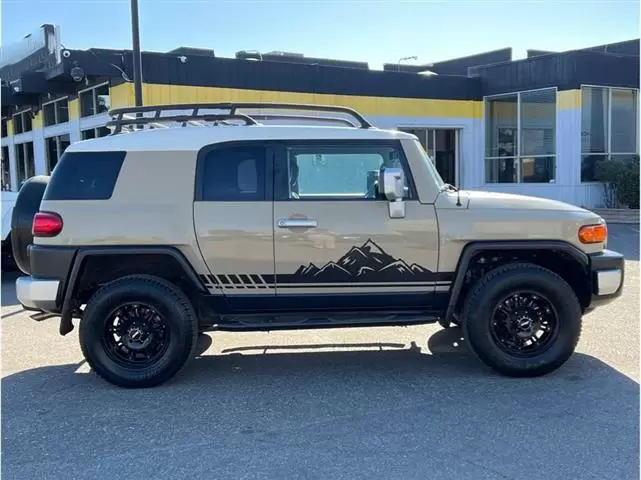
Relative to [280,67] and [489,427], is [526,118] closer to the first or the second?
[280,67]

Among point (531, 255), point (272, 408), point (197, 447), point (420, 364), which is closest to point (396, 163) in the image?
point (531, 255)

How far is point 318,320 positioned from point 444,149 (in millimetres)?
18510

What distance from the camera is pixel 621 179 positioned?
19.1 m

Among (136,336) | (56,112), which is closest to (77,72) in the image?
(56,112)

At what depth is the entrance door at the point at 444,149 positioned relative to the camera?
73.0 feet

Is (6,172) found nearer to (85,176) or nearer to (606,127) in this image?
(606,127)

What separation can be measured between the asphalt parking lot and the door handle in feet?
4.15

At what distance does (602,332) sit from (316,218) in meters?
3.37

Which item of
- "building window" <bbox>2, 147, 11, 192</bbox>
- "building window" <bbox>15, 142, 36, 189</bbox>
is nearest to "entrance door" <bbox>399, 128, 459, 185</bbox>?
"building window" <bbox>15, 142, 36, 189</bbox>

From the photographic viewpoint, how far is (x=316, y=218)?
16.5 feet

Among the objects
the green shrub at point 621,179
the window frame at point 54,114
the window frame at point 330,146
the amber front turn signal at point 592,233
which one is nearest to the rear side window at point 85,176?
the window frame at point 330,146

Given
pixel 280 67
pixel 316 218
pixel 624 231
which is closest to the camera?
pixel 316 218

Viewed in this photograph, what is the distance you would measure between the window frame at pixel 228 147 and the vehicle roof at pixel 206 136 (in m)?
0.03

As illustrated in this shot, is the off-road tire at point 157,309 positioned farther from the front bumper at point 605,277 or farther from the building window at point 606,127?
the building window at point 606,127
